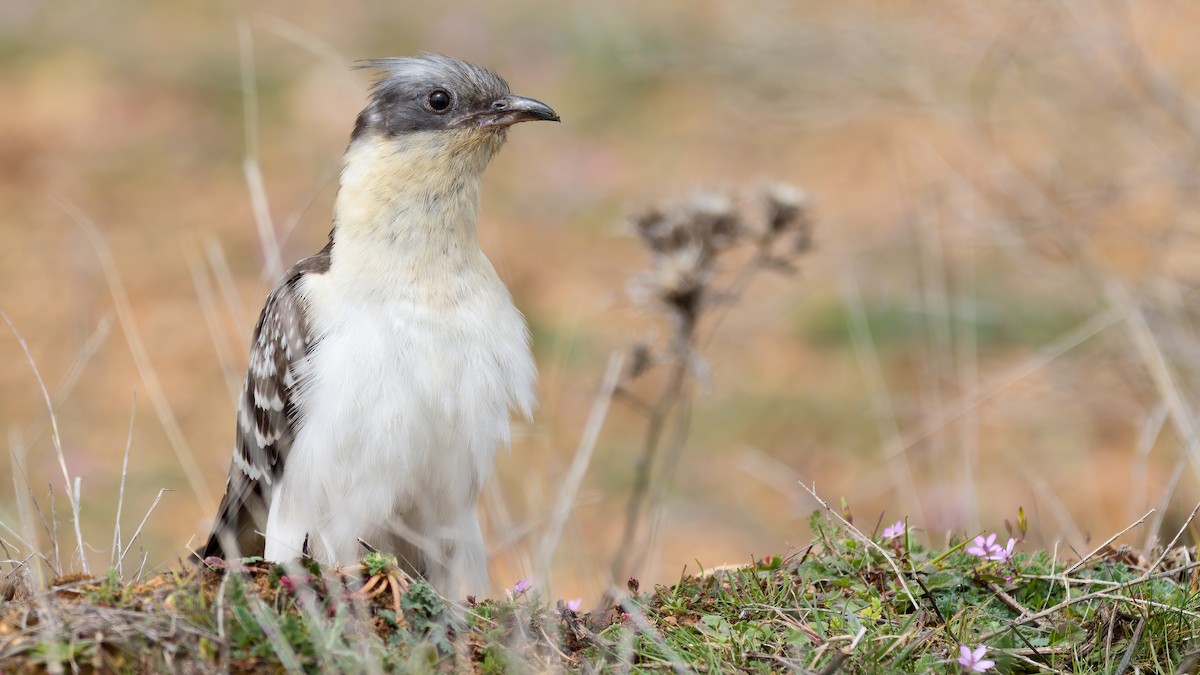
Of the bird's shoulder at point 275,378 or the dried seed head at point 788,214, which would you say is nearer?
the bird's shoulder at point 275,378

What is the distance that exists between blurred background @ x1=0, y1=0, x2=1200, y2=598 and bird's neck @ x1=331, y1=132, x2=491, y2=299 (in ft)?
2.01

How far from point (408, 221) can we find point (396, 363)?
49 centimetres

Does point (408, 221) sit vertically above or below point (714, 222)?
below

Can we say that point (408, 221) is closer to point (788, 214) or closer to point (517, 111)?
point (517, 111)

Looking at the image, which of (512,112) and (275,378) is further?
(512,112)

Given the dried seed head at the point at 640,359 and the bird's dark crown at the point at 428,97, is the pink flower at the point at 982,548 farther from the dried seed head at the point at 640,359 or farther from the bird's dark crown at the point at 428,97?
the bird's dark crown at the point at 428,97

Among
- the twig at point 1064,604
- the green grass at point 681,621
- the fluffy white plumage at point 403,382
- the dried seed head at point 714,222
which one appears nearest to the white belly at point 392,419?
the fluffy white plumage at point 403,382

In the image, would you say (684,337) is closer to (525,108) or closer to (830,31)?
(525,108)

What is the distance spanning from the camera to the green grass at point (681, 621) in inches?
96.6

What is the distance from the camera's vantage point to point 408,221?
13.0 ft

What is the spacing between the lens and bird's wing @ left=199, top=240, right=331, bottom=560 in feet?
13.1

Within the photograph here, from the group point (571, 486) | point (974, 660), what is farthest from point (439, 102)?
point (974, 660)

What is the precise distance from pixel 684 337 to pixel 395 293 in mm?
1452

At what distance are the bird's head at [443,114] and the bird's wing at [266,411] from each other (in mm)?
457
